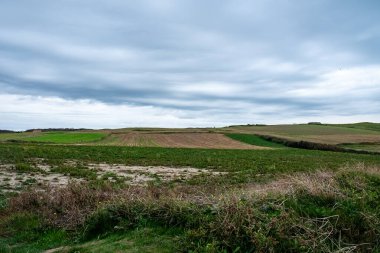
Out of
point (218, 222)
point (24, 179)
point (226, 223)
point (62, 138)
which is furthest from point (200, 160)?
point (62, 138)

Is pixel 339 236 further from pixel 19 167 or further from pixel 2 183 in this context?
pixel 19 167

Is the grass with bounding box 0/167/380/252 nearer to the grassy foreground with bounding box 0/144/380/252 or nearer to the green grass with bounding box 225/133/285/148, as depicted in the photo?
the grassy foreground with bounding box 0/144/380/252

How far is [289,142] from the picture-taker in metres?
76.3

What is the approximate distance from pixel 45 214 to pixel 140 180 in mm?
10947

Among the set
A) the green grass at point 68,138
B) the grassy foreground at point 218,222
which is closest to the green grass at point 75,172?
the grassy foreground at point 218,222

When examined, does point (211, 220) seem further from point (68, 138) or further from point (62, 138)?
point (68, 138)

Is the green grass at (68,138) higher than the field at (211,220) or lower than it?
higher

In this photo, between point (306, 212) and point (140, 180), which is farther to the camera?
point (140, 180)

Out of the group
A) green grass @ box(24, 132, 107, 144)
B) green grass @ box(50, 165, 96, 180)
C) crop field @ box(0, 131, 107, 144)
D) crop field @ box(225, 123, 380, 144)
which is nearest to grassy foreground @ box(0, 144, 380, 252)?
green grass @ box(50, 165, 96, 180)

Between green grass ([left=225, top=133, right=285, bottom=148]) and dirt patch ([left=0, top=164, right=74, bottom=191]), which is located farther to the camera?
green grass ([left=225, top=133, right=285, bottom=148])

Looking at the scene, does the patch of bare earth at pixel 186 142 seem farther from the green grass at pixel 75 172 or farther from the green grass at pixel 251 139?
the green grass at pixel 75 172

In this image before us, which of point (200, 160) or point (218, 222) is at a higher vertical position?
point (218, 222)

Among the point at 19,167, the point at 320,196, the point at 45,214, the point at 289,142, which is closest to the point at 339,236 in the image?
the point at 320,196

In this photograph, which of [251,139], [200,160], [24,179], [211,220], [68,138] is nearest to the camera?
[211,220]
